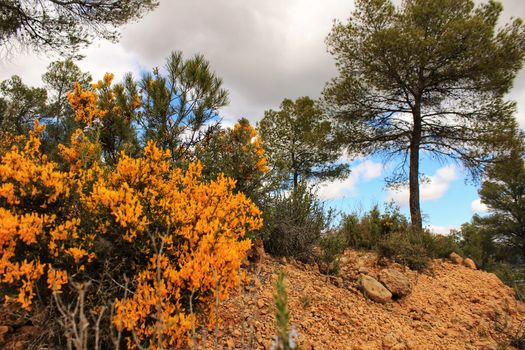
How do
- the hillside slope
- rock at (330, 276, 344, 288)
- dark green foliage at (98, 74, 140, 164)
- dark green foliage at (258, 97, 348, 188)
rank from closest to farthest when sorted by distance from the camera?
1. the hillside slope
2. rock at (330, 276, 344, 288)
3. dark green foliage at (98, 74, 140, 164)
4. dark green foliage at (258, 97, 348, 188)

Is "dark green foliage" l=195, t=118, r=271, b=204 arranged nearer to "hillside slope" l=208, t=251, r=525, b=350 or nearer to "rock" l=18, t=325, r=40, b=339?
"hillside slope" l=208, t=251, r=525, b=350

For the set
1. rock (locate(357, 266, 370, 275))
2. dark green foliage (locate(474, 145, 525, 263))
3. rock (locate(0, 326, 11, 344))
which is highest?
dark green foliage (locate(474, 145, 525, 263))

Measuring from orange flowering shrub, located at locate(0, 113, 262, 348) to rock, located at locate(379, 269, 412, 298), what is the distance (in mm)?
2899

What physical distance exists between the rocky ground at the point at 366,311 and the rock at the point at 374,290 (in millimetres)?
12

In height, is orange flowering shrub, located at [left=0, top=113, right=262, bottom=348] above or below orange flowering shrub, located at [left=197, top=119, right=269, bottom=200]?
below

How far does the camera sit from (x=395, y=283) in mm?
4734

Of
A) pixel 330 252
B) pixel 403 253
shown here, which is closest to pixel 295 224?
pixel 330 252

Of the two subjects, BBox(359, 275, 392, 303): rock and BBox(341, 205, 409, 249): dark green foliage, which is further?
BBox(341, 205, 409, 249): dark green foliage

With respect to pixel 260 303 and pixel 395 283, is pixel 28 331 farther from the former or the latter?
pixel 395 283

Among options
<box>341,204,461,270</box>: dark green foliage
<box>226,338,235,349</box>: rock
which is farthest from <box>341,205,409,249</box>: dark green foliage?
<box>226,338,235,349</box>: rock

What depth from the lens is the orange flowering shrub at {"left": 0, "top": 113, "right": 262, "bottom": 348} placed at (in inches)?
84.7

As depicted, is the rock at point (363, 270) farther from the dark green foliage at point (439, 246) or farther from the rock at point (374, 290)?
the dark green foliage at point (439, 246)

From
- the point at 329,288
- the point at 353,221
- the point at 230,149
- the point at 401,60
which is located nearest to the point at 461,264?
the point at 353,221

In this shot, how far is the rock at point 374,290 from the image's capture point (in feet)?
14.6
